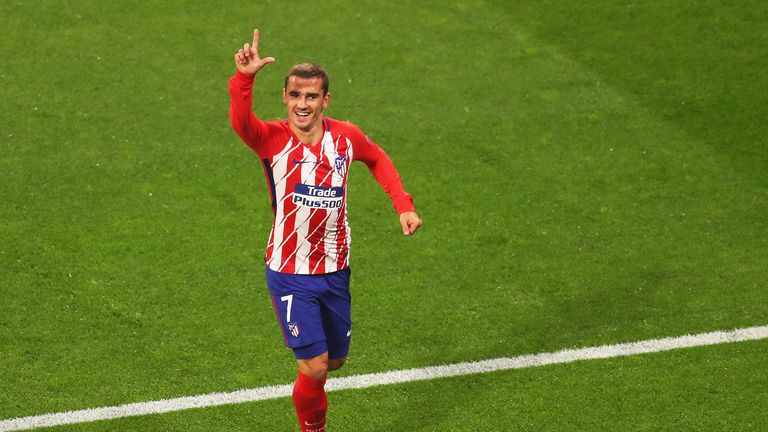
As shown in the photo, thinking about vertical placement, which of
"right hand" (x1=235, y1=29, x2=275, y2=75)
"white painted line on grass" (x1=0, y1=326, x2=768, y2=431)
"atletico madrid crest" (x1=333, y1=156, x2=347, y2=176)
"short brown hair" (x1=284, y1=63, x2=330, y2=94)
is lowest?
"white painted line on grass" (x1=0, y1=326, x2=768, y2=431)

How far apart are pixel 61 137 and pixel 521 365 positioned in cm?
474

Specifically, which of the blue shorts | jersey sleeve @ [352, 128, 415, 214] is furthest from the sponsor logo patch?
the blue shorts

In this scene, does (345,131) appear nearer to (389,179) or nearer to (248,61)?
(389,179)

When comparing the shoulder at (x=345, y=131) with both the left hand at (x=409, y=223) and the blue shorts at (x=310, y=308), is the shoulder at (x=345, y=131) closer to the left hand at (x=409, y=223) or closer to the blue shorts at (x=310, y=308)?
the left hand at (x=409, y=223)

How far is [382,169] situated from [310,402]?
1.39m

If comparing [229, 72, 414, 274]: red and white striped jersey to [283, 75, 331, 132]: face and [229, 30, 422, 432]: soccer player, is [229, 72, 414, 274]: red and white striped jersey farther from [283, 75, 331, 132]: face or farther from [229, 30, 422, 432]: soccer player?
[283, 75, 331, 132]: face

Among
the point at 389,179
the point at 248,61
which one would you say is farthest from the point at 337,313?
the point at 248,61

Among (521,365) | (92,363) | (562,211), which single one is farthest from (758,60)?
(92,363)

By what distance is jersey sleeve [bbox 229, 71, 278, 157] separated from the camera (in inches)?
251

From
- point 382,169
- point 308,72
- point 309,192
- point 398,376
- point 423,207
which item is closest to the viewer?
point 308,72

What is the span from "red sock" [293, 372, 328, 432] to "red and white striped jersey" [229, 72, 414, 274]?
24.2 inches

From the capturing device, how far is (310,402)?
7000 mm

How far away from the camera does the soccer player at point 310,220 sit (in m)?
6.77

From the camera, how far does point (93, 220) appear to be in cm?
959
